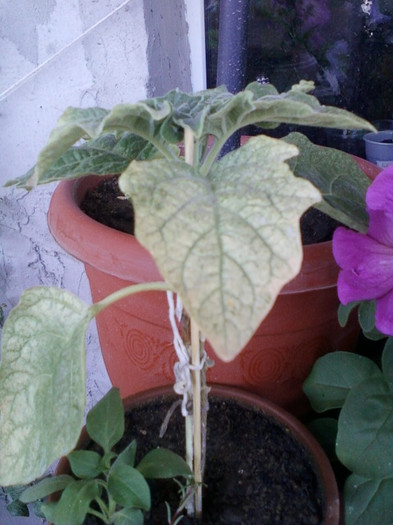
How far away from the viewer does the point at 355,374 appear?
81cm

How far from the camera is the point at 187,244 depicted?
394mm

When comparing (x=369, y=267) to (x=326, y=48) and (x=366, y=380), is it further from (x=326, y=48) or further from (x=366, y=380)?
(x=326, y=48)

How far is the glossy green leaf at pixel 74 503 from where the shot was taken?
2.11 feet

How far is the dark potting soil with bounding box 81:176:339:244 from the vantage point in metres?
0.86

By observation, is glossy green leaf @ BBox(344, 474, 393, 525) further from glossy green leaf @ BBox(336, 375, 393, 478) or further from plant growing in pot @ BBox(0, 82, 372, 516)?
plant growing in pot @ BBox(0, 82, 372, 516)

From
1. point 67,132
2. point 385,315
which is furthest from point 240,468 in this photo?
point 67,132

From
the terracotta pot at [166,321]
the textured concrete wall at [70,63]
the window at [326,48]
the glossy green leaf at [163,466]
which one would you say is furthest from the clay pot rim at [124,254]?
the window at [326,48]

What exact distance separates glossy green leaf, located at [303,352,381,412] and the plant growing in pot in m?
0.23

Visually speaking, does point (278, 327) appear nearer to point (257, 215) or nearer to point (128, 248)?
point (128, 248)

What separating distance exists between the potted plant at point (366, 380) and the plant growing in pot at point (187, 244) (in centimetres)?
5

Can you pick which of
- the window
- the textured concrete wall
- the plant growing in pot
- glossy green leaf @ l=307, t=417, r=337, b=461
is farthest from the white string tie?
the window

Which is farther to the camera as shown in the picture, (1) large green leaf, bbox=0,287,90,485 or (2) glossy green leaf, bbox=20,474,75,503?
(2) glossy green leaf, bbox=20,474,75,503

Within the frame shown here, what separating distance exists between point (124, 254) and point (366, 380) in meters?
0.36

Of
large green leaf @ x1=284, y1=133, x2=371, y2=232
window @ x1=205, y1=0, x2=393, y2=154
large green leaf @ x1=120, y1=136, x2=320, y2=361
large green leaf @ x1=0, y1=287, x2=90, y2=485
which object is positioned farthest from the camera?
window @ x1=205, y1=0, x2=393, y2=154
